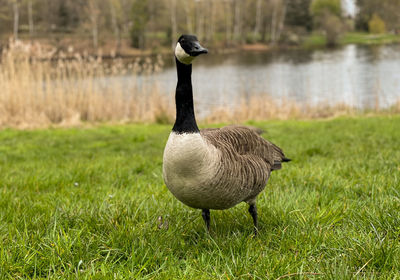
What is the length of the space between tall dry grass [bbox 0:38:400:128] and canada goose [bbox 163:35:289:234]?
11.9 m

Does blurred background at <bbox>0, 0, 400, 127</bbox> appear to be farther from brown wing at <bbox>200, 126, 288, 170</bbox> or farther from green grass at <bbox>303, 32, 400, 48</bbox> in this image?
brown wing at <bbox>200, 126, 288, 170</bbox>

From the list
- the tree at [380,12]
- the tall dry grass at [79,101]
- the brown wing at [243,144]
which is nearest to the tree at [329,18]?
the tree at [380,12]

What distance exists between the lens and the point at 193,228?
354 centimetres

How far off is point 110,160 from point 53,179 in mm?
1791

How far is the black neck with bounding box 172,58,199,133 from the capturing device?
9.42 feet

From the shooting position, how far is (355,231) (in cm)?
316

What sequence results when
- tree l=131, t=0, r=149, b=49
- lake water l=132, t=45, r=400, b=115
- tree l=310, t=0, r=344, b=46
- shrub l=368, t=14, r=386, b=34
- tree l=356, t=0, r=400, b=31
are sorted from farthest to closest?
tree l=356, t=0, r=400, b=31 → shrub l=368, t=14, r=386, b=34 → tree l=310, t=0, r=344, b=46 → tree l=131, t=0, r=149, b=49 → lake water l=132, t=45, r=400, b=115

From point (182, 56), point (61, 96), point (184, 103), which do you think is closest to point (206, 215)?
point (184, 103)

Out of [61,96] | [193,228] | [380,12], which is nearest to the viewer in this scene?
[193,228]

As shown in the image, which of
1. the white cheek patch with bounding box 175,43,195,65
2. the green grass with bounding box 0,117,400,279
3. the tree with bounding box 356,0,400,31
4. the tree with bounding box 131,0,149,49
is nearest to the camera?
the green grass with bounding box 0,117,400,279

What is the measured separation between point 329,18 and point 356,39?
6.57 metres

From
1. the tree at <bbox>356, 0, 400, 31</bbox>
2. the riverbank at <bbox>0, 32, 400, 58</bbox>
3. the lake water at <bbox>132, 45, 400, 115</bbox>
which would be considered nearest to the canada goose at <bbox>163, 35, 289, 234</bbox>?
the lake water at <bbox>132, 45, 400, 115</bbox>

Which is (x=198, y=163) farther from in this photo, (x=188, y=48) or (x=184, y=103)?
(x=188, y=48)

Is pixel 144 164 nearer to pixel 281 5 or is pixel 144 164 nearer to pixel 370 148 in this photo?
pixel 370 148
